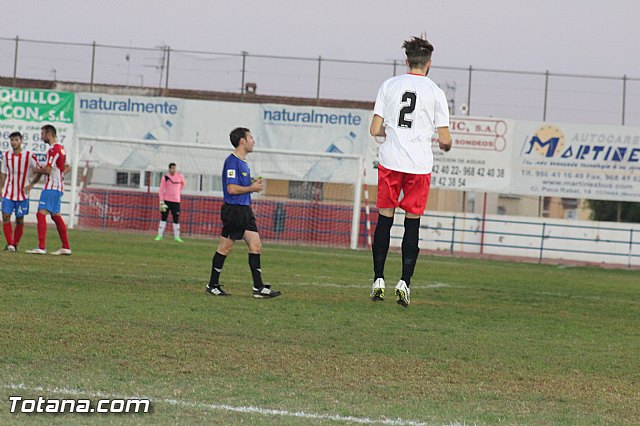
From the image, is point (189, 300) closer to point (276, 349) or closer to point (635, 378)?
point (276, 349)

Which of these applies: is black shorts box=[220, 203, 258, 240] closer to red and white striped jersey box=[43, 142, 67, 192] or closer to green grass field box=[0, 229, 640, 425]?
green grass field box=[0, 229, 640, 425]

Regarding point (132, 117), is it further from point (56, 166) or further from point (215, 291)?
point (215, 291)

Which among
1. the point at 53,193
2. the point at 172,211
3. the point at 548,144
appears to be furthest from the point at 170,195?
the point at 548,144

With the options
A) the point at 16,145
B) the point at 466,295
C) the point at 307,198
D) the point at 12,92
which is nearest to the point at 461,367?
the point at 466,295

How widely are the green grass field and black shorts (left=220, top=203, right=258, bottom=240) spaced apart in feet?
2.14

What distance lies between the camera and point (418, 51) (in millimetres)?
8969

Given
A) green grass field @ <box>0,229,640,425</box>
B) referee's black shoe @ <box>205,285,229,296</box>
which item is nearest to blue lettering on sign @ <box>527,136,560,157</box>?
green grass field @ <box>0,229,640,425</box>

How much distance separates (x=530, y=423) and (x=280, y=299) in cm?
571

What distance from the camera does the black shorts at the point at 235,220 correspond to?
1089cm

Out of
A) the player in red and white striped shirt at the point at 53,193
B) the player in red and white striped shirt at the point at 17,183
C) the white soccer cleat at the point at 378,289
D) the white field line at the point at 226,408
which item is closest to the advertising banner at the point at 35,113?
the player in red and white striped shirt at the point at 17,183

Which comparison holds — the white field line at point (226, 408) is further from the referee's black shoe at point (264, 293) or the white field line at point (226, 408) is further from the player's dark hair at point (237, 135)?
the player's dark hair at point (237, 135)

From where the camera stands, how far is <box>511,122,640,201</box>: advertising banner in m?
31.2

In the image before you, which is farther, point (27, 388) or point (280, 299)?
point (280, 299)

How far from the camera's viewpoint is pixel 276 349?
22.8ft
